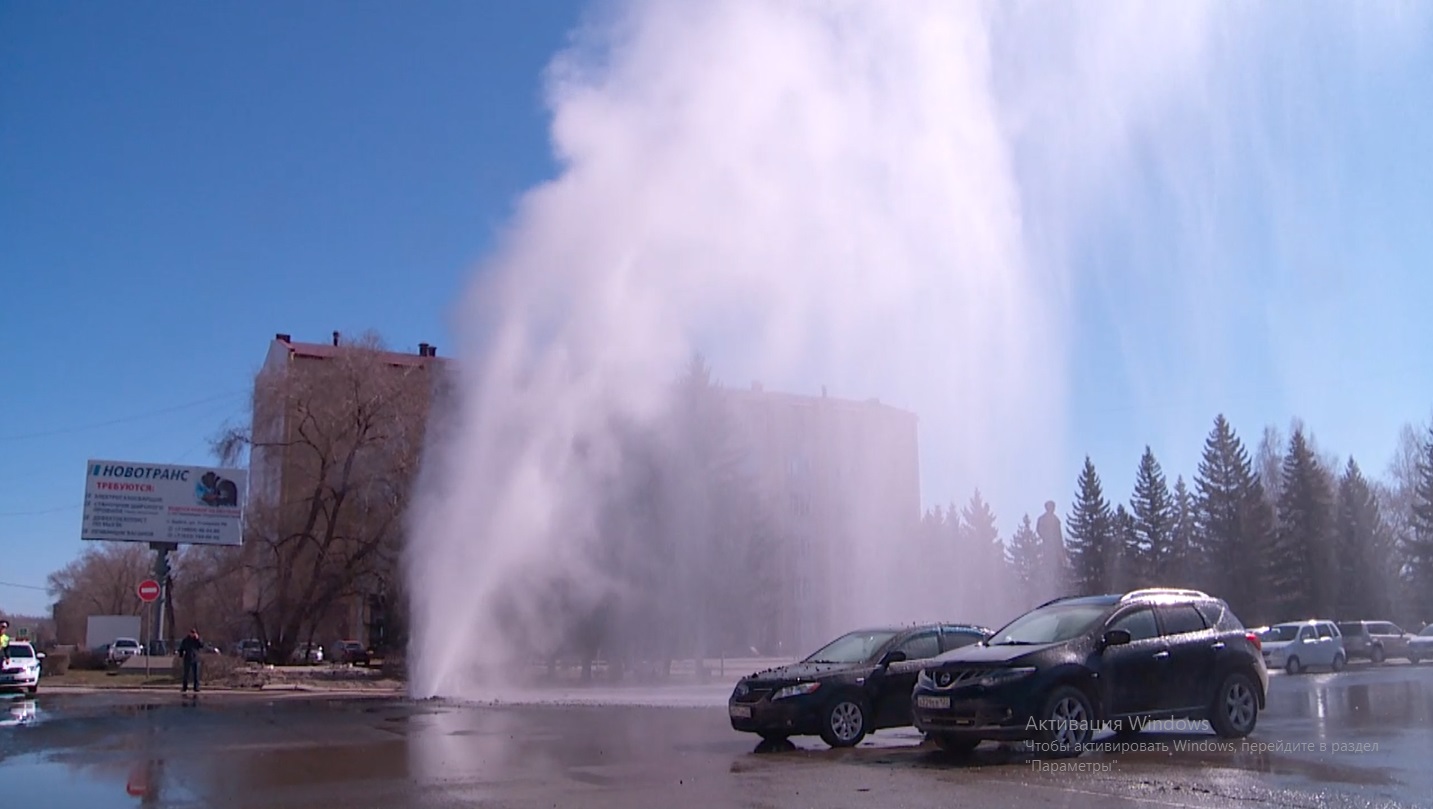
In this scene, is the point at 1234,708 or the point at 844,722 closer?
the point at 1234,708

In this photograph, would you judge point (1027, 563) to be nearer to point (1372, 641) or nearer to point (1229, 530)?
point (1229, 530)

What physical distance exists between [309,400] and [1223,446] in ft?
156

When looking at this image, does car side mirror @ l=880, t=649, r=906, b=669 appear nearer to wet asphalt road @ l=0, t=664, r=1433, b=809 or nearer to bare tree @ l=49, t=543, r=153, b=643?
wet asphalt road @ l=0, t=664, r=1433, b=809

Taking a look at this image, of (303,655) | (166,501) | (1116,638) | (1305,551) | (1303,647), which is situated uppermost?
(166,501)

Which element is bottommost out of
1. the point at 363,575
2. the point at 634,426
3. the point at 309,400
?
the point at 363,575

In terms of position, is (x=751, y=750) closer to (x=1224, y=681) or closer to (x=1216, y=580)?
(x=1224, y=681)

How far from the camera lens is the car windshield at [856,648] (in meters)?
14.6

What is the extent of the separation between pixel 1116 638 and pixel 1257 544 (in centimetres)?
5201

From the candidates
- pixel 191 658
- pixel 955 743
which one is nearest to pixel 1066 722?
pixel 955 743

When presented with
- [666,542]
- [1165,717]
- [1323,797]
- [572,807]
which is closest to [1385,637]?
[666,542]

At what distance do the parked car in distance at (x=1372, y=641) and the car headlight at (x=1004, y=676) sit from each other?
33923mm

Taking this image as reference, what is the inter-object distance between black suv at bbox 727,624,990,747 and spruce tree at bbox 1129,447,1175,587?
52.7 metres

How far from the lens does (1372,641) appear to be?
40.3 metres

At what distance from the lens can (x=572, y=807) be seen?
9039 mm
